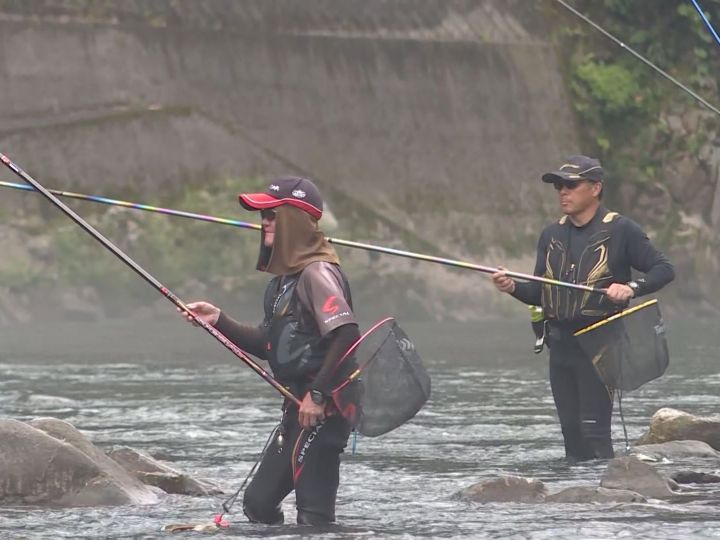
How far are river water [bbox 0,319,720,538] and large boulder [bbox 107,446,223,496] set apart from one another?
158 millimetres

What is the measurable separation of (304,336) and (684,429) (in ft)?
14.3

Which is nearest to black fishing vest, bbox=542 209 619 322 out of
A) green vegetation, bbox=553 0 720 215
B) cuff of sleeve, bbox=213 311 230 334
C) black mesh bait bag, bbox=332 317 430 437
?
black mesh bait bag, bbox=332 317 430 437

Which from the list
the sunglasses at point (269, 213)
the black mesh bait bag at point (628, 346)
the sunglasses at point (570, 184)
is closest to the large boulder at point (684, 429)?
the black mesh bait bag at point (628, 346)

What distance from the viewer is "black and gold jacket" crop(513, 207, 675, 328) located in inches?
422

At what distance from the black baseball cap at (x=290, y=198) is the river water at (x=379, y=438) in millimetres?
1301

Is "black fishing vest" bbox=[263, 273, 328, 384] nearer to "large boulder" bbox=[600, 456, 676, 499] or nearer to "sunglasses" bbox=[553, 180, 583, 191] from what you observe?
"large boulder" bbox=[600, 456, 676, 499]

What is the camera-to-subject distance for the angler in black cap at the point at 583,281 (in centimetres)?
1073

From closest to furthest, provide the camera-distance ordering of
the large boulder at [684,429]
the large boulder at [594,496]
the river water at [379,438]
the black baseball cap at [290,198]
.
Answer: the black baseball cap at [290,198] → the river water at [379,438] → the large boulder at [594,496] → the large boulder at [684,429]

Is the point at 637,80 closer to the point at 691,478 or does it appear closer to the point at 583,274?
the point at 583,274

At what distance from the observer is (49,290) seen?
26406mm

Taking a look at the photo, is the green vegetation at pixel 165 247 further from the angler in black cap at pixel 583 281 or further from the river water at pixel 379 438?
the angler in black cap at pixel 583 281

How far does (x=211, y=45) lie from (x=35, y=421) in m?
19.6

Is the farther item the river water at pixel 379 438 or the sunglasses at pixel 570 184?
the sunglasses at pixel 570 184

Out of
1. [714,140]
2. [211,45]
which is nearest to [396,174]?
[211,45]
